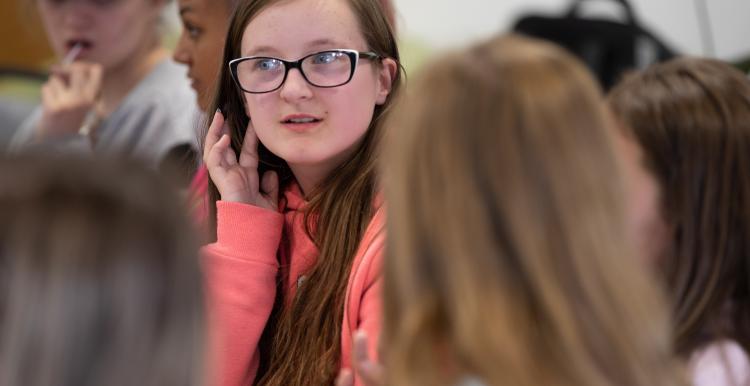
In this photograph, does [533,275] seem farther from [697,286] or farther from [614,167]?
[697,286]

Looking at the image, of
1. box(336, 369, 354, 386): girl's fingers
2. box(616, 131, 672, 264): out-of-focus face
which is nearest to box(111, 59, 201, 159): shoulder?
box(336, 369, 354, 386): girl's fingers

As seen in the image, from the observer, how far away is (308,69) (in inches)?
56.9

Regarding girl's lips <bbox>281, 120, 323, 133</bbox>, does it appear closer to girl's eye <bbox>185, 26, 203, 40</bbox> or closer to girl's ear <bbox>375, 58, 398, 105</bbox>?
girl's ear <bbox>375, 58, 398, 105</bbox>

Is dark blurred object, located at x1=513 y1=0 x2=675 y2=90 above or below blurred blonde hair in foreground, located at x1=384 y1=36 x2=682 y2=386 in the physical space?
below

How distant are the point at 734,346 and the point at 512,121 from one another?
1.47ft

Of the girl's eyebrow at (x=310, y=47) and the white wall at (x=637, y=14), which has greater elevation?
the girl's eyebrow at (x=310, y=47)

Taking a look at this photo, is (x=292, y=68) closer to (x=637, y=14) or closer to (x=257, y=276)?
(x=257, y=276)

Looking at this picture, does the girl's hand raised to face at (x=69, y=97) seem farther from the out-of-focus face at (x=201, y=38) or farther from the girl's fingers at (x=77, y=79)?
the out-of-focus face at (x=201, y=38)

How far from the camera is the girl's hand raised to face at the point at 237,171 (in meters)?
1.52

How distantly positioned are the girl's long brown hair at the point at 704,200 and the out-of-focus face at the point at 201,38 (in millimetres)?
892

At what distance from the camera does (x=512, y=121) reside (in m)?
0.88

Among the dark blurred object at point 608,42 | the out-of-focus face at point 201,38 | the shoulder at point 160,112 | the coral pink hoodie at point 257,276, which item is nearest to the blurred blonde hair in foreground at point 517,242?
the coral pink hoodie at point 257,276

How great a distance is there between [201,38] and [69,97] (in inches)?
21.1

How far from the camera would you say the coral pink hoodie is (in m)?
1.35
